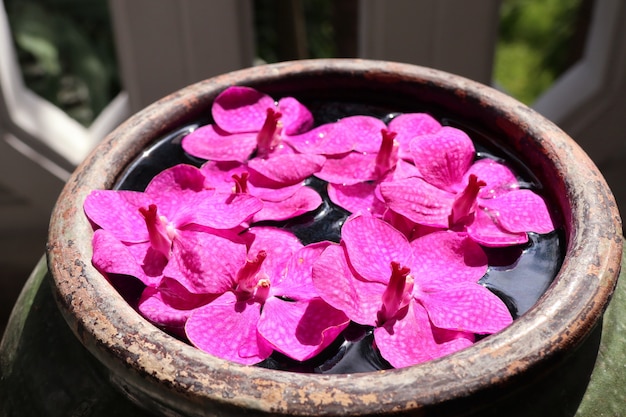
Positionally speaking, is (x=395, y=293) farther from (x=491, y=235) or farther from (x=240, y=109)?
(x=240, y=109)

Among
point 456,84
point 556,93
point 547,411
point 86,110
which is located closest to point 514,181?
point 456,84

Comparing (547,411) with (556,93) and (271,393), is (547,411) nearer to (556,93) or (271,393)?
(271,393)

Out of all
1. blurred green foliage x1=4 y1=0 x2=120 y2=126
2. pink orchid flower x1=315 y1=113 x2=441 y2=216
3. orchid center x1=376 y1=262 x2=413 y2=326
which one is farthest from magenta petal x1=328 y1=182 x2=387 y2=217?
blurred green foliage x1=4 y1=0 x2=120 y2=126

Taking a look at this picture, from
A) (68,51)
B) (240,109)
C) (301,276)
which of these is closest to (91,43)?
(68,51)

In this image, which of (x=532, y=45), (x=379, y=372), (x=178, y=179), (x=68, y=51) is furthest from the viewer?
(x=532, y=45)

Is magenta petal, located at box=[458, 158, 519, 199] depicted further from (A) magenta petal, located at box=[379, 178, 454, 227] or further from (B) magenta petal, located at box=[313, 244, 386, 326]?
(B) magenta petal, located at box=[313, 244, 386, 326]

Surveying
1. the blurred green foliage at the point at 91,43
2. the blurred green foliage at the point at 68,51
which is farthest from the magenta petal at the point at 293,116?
the blurred green foliage at the point at 68,51
